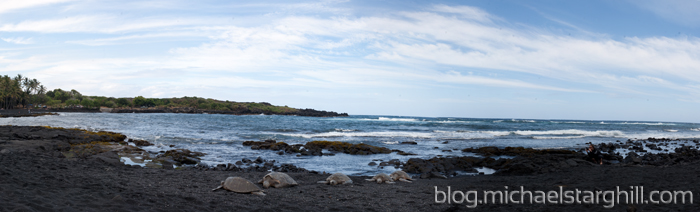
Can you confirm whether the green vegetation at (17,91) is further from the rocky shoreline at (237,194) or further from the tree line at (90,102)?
the rocky shoreline at (237,194)

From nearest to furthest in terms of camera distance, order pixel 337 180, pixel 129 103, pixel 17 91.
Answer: pixel 337 180 < pixel 17 91 < pixel 129 103

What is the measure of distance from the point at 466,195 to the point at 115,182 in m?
8.20

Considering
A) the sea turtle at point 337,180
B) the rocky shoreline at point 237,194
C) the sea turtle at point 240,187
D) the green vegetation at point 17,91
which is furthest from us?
the green vegetation at point 17,91

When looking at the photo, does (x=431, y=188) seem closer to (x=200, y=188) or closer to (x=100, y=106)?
(x=200, y=188)

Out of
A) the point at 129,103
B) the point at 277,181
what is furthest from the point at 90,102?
the point at 277,181

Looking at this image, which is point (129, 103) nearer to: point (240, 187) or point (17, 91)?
point (17, 91)

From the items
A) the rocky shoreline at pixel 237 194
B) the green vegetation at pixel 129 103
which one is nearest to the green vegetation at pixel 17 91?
the green vegetation at pixel 129 103

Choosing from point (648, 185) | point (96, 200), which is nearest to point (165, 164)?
point (96, 200)

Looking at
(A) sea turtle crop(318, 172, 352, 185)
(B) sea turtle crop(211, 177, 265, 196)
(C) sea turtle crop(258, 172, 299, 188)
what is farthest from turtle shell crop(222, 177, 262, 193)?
(A) sea turtle crop(318, 172, 352, 185)

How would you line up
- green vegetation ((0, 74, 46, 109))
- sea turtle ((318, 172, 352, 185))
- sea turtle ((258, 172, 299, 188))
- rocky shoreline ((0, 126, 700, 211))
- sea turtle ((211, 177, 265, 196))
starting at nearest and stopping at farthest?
1. rocky shoreline ((0, 126, 700, 211))
2. sea turtle ((211, 177, 265, 196))
3. sea turtle ((258, 172, 299, 188))
4. sea turtle ((318, 172, 352, 185))
5. green vegetation ((0, 74, 46, 109))

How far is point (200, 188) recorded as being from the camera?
8508mm

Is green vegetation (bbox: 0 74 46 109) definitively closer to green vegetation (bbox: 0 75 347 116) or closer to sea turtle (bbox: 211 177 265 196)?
green vegetation (bbox: 0 75 347 116)

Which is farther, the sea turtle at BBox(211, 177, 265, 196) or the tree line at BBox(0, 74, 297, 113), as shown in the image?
the tree line at BBox(0, 74, 297, 113)

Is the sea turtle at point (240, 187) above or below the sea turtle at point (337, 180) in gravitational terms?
above
